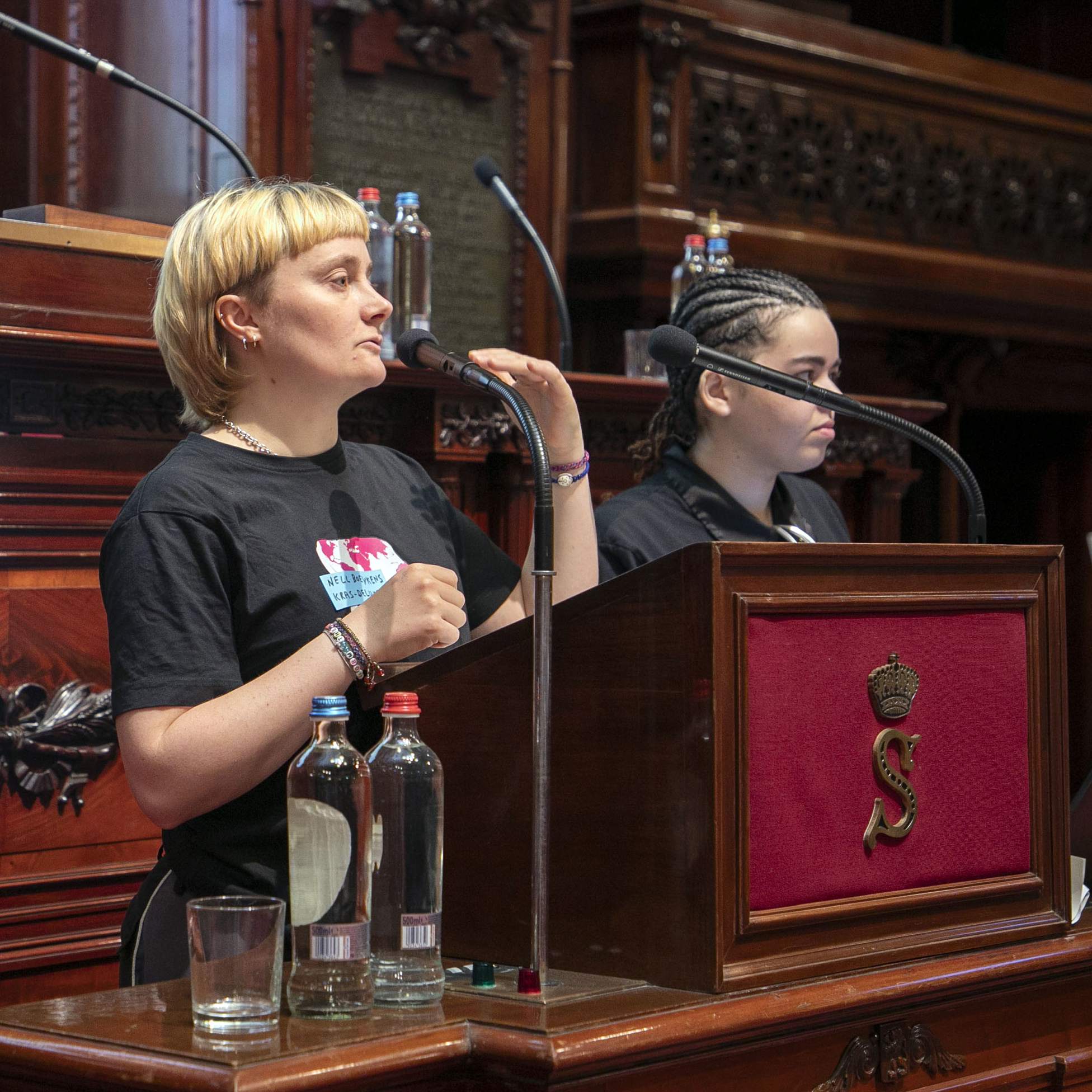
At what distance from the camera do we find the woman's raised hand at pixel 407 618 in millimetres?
1471

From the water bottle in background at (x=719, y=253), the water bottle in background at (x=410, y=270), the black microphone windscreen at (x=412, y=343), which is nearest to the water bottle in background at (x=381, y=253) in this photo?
the water bottle in background at (x=410, y=270)

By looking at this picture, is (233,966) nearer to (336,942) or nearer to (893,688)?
(336,942)

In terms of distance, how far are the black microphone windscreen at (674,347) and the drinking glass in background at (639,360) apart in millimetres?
1702

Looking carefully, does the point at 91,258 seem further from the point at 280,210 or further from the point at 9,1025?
the point at 9,1025

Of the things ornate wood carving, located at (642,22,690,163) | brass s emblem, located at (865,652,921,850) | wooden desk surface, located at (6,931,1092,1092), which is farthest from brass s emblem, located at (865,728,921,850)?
ornate wood carving, located at (642,22,690,163)

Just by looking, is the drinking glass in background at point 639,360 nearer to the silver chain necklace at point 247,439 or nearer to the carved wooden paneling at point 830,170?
the carved wooden paneling at point 830,170

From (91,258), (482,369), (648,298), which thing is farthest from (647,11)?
(482,369)

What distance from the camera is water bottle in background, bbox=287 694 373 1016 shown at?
1.23 metres

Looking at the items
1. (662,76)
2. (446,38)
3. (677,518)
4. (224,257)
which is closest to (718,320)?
(677,518)

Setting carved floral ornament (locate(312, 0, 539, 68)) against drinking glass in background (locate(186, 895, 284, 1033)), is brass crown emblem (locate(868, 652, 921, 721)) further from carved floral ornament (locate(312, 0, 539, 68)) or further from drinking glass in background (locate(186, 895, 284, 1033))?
carved floral ornament (locate(312, 0, 539, 68))

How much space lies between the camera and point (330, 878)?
124 centimetres

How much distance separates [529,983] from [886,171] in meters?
3.95

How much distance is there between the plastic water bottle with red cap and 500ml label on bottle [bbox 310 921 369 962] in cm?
6

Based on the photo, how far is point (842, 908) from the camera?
4.55ft
